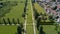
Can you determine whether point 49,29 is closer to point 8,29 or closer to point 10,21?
point 8,29

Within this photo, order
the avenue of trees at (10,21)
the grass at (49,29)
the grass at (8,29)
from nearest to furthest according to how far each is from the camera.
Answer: the grass at (49,29) < the grass at (8,29) < the avenue of trees at (10,21)

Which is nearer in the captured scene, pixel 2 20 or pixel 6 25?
pixel 6 25

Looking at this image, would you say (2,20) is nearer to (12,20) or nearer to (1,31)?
(12,20)

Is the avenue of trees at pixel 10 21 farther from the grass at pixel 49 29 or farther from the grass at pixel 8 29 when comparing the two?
the grass at pixel 49 29

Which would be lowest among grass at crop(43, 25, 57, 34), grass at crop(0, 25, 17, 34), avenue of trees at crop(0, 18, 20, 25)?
grass at crop(43, 25, 57, 34)

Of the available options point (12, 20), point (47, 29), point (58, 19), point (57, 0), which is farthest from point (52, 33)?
point (57, 0)

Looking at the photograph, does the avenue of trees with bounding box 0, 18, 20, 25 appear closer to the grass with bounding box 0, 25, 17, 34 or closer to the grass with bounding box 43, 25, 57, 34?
the grass with bounding box 0, 25, 17, 34

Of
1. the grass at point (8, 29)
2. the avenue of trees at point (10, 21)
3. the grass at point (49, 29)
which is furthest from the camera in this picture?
the avenue of trees at point (10, 21)

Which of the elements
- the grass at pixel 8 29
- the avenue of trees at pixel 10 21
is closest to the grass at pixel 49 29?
the grass at pixel 8 29

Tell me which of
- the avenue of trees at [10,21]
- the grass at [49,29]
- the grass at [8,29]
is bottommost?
the grass at [49,29]

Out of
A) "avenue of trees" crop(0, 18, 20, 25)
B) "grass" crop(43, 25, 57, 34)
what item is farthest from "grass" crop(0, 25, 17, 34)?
"grass" crop(43, 25, 57, 34)

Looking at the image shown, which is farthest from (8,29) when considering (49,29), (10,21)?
(49,29)
